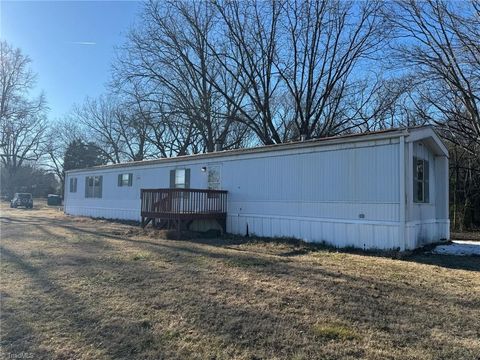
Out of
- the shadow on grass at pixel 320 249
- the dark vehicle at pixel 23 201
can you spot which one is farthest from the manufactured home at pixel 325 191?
the dark vehicle at pixel 23 201

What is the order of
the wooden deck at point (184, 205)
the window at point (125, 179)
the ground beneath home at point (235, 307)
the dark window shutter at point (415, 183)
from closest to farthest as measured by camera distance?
the ground beneath home at point (235, 307) → the dark window shutter at point (415, 183) → the wooden deck at point (184, 205) → the window at point (125, 179)

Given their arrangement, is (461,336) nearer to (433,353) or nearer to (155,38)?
(433,353)

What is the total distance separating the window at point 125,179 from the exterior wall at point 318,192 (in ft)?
14.7

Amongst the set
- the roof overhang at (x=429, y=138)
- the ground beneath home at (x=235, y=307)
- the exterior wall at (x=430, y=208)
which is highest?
the roof overhang at (x=429, y=138)

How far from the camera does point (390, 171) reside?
9.90 meters

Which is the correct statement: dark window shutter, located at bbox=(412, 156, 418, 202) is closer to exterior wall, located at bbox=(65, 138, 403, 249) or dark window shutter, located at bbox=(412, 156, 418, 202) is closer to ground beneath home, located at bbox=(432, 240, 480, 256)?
exterior wall, located at bbox=(65, 138, 403, 249)

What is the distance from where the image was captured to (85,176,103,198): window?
876 inches

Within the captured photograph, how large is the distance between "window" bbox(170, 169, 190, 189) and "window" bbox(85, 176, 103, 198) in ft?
22.9

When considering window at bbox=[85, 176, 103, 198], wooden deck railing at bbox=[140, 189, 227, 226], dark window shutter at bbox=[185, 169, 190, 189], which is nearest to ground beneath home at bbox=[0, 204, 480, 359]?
wooden deck railing at bbox=[140, 189, 227, 226]

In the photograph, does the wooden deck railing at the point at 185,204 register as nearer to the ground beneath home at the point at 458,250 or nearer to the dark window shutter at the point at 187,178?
the dark window shutter at the point at 187,178

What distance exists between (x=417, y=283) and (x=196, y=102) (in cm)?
2143

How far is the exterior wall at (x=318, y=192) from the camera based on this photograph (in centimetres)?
1002

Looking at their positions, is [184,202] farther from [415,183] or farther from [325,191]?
[415,183]

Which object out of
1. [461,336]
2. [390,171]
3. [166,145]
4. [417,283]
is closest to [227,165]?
[390,171]
